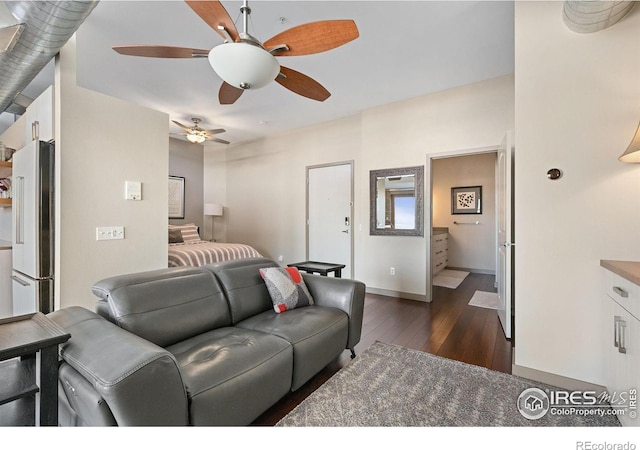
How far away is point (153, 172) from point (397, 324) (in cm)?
298

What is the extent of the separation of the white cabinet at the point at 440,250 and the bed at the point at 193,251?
3.43 metres

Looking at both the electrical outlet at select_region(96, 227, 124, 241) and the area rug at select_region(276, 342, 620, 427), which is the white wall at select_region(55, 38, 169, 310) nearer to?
the electrical outlet at select_region(96, 227, 124, 241)

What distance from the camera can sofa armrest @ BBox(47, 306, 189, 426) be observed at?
0.99 meters

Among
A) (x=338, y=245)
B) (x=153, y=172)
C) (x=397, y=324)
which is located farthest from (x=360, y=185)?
(x=153, y=172)

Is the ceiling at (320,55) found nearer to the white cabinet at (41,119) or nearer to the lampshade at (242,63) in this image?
the white cabinet at (41,119)

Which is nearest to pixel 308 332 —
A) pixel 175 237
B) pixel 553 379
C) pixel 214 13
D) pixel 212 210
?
pixel 553 379

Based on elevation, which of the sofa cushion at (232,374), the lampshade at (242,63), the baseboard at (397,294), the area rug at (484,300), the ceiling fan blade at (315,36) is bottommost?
the area rug at (484,300)

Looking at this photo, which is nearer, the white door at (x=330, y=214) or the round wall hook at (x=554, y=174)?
the round wall hook at (x=554, y=174)

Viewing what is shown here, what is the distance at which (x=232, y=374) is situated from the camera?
1.37m

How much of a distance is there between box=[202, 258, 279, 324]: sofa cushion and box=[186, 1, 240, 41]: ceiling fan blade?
160 centimetres

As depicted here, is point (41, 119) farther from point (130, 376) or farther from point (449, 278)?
point (449, 278)

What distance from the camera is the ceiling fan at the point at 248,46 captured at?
5.15 ft

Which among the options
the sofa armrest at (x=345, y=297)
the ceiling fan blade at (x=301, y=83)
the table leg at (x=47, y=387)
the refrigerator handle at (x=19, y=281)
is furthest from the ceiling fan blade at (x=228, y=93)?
the refrigerator handle at (x=19, y=281)

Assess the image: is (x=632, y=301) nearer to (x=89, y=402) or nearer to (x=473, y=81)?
(x=89, y=402)
